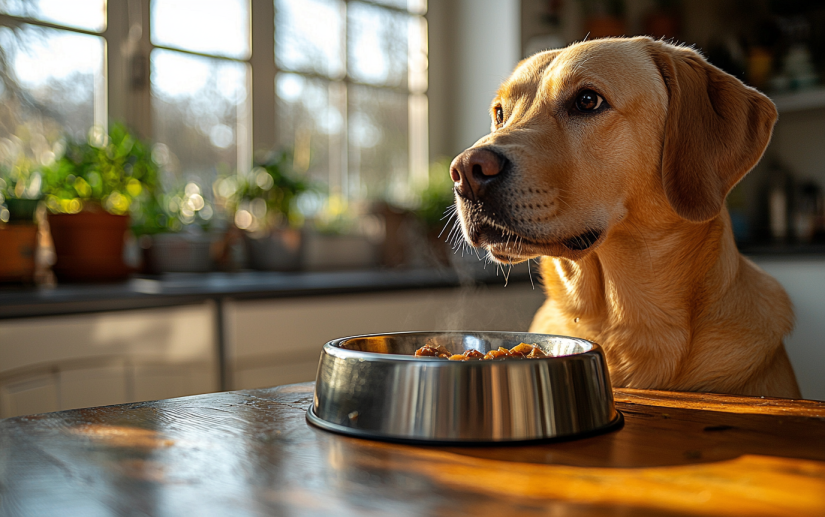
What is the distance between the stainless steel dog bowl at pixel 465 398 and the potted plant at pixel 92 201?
1.84m

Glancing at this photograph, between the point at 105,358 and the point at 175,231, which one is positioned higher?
the point at 175,231

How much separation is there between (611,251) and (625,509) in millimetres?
863

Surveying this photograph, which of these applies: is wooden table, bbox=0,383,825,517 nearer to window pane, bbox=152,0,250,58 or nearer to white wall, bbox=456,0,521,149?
window pane, bbox=152,0,250,58

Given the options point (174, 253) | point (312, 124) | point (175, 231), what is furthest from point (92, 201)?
point (312, 124)

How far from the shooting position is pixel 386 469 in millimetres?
571

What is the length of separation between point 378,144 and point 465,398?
3.11 meters

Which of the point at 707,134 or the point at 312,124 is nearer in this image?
the point at 707,134

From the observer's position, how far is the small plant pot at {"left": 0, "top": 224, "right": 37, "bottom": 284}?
6.66 ft

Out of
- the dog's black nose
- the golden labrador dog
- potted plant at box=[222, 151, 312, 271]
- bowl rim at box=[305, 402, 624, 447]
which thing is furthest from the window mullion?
bowl rim at box=[305, 402, 624, 447]

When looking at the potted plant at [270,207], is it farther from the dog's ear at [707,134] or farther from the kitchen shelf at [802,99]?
the kitchen shelf at [802,99]

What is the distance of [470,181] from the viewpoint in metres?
1.12

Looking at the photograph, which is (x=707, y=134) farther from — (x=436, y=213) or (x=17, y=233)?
(x=436, y=213)

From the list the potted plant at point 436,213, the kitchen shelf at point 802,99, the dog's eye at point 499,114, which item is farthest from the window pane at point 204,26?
the kitchen shelf at point 802,99

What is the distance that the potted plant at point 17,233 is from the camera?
80.1 inches
